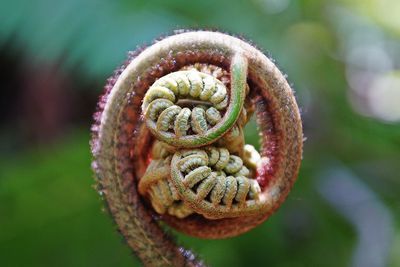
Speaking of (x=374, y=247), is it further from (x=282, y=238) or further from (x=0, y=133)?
(x=0, y=133)

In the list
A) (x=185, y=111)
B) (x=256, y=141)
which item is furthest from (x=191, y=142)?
(x=256, y=141)

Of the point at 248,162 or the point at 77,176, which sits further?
the point at 77,176

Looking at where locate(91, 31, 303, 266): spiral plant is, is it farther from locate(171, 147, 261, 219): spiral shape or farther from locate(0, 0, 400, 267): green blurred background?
locate(0, 0, 400, 267): green blurred background

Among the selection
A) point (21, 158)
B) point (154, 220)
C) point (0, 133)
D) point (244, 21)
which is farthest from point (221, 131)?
point (0, 133)

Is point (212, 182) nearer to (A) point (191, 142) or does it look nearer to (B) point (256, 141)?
(A) point (191, 142)

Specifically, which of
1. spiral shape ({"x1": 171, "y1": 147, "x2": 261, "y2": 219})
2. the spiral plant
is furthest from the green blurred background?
spiral shape ({"x1": 171, "y1": 147, "x2": 261, "y2": 219})

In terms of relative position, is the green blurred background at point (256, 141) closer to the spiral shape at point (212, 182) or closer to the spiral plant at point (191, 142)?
the spiral plant at point (191, 142)
